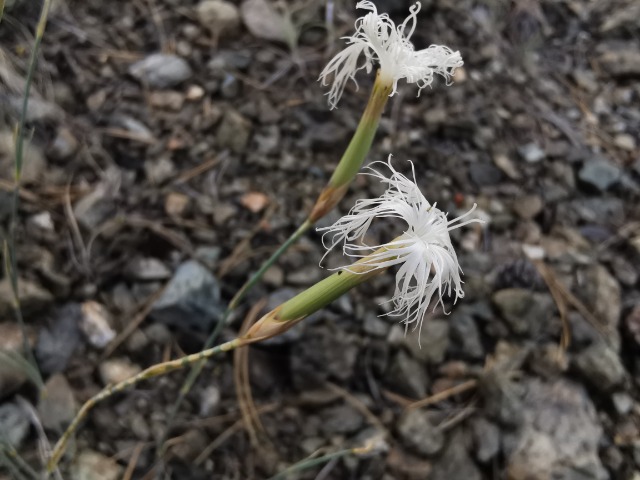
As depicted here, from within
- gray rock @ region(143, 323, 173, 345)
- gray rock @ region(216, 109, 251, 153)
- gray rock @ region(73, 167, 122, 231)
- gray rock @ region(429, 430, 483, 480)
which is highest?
gray rock @ region(216, 109, 251, 153)

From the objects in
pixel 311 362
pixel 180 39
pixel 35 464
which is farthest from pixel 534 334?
pixel 180 39

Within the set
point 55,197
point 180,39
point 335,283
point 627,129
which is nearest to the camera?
point 335,283

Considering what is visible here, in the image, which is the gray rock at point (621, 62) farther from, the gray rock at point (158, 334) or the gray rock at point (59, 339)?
the gray rock at point (59, 339)

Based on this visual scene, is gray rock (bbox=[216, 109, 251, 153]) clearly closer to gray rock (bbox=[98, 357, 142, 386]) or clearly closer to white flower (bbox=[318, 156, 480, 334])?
gray rock (bbox=[98, 357, 142, 386])

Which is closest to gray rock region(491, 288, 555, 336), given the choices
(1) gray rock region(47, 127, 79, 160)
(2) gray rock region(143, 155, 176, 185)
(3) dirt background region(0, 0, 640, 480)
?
(3) dirt background region(0, 0, 640, 480)

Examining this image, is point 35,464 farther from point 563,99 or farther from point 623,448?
point 563,99
